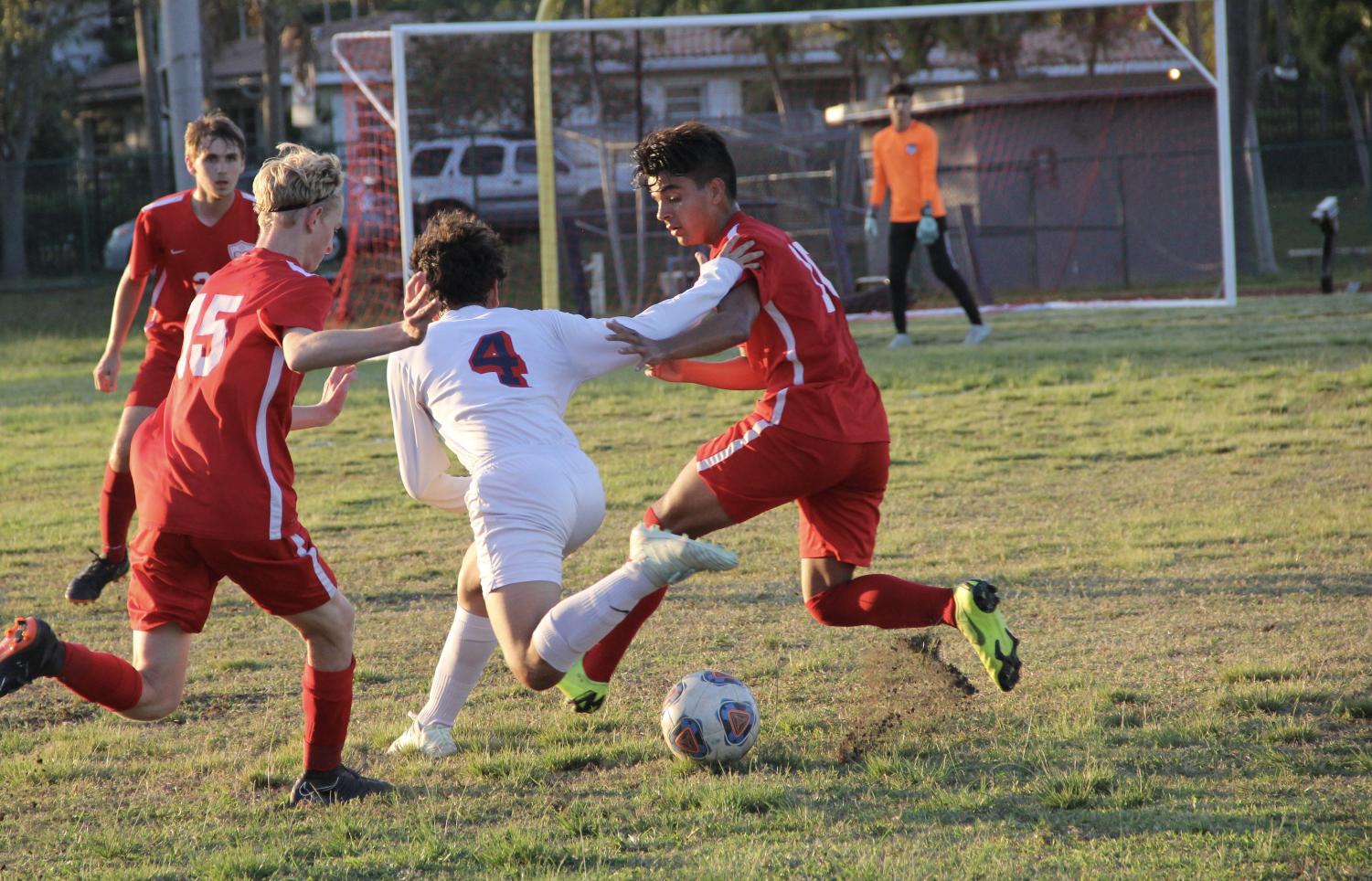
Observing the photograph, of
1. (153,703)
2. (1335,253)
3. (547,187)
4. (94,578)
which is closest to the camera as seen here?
(153,703)

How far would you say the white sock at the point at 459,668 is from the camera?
4.17m

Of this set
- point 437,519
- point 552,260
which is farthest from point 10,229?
point 437,519

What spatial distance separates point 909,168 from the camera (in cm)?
1267

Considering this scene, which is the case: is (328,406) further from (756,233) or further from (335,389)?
(756,233)

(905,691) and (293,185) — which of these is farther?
(905,691)

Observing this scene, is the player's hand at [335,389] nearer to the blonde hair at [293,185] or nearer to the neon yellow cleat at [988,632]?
the blonde hair at [293,185]

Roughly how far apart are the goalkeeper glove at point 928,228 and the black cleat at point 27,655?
9823 millimetres

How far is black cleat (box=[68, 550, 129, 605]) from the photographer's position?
6.10 m

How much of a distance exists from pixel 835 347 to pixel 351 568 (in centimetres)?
325

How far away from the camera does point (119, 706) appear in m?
3.57

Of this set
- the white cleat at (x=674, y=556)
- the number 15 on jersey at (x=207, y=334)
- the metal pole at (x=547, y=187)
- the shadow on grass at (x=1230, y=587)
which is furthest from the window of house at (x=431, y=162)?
the white cleat at (x=674, y=556)

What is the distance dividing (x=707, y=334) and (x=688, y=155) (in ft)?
1.81

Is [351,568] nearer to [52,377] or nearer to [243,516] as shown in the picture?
[243,516]

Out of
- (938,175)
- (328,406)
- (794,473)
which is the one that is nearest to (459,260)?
(328,406)
